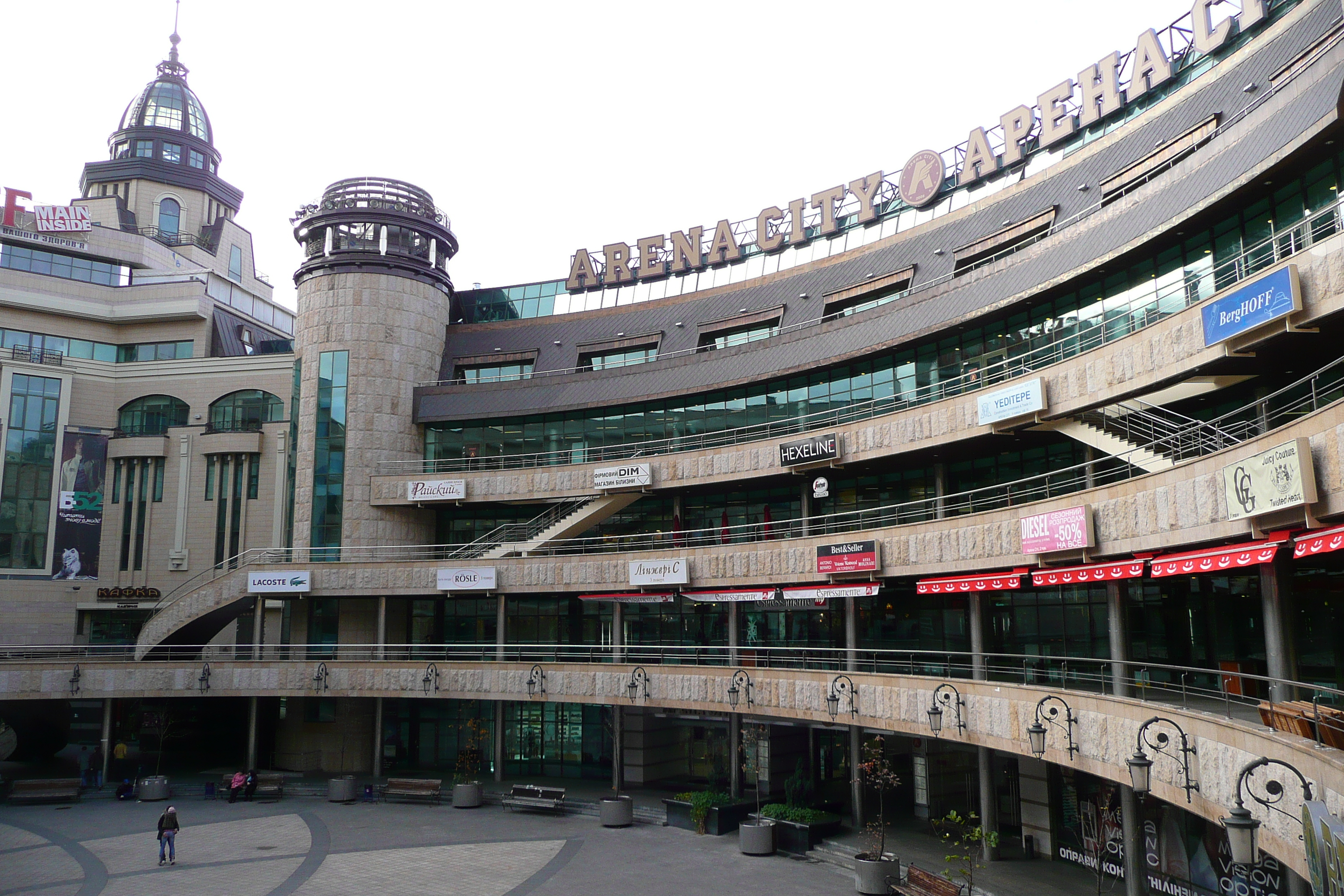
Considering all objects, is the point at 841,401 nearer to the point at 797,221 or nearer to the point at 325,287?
the point at 797,221

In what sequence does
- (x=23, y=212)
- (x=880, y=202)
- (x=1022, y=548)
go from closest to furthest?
(x=1022, y=548), (x=880, y=202), (x=23, y=212)

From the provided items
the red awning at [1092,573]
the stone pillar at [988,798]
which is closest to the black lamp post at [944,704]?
the stone pillar at [988,798]

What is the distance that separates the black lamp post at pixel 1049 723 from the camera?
21.0 meters

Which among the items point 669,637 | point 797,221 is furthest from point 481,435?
point 797,221

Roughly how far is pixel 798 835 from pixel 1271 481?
19.1 metres

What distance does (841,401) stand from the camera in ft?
125

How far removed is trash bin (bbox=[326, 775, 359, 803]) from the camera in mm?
37906

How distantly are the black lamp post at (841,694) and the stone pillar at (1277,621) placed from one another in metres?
13.1

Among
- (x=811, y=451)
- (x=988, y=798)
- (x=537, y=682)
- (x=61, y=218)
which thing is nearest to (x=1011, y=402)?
(x=811, y=451)

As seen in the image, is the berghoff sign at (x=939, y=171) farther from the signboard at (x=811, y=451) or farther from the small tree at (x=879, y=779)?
the small tree at (x=879, y=779)

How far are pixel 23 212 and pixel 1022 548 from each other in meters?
55.2

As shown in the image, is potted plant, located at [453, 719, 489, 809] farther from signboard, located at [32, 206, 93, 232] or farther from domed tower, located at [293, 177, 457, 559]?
signboard, located at [32, 206, 93, 232]

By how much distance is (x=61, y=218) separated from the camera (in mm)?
53625

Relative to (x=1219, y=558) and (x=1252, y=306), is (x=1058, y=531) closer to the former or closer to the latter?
(x=1219, y=558)
